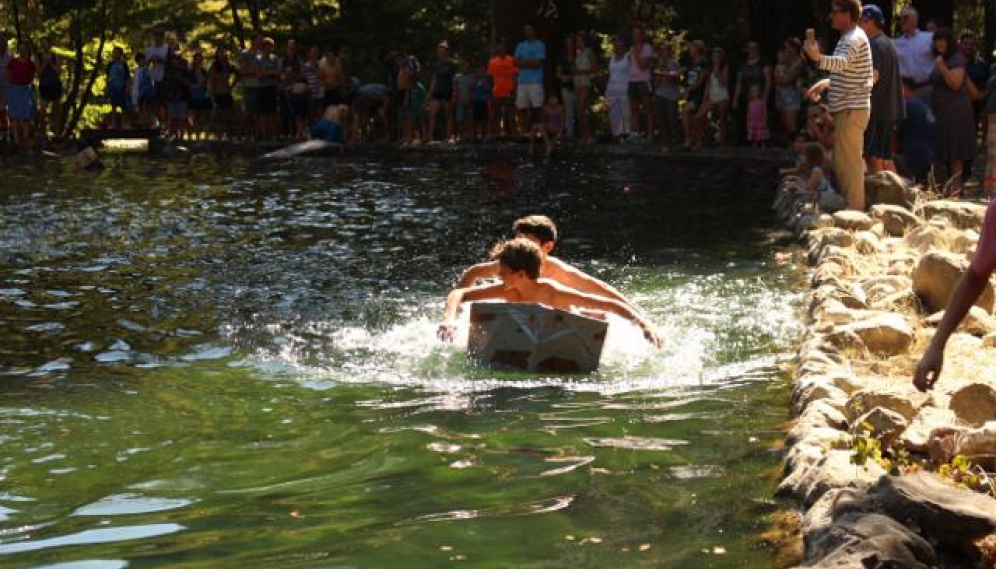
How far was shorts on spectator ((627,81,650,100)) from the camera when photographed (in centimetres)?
2636

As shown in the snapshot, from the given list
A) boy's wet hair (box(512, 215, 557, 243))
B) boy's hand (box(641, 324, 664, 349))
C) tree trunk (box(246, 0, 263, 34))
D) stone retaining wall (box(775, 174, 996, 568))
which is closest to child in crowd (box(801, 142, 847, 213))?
stone retaining wall (box(775, 174, 996, 568))

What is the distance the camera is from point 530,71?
89.9 feet

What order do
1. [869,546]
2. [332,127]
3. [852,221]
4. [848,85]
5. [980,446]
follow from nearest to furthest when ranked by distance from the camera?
[869,546] < [980,446] < [852,221] < [848,85] < [332,127]

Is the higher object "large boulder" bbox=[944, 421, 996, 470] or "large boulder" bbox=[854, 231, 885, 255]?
"large boulder" bbox=[944, 421, 996, 470]

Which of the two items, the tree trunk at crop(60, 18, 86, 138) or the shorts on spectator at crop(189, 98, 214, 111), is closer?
the shorts on spectator at crop(189, 98, 214, 111)

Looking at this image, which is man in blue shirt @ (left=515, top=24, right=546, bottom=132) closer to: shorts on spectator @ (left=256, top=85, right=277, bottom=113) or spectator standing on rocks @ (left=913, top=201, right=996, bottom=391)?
shorts on spectator @ (left=256, top=85, right=277, bottom=113)

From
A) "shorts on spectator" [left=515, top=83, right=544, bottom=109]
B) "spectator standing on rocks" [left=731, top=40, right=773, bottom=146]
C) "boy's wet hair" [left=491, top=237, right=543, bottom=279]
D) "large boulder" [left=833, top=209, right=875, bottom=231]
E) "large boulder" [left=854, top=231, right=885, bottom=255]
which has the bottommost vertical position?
"large boulder" [left=854, top=231, right=885, bottom=255]

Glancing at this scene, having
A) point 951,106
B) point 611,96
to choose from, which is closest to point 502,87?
point 611,96

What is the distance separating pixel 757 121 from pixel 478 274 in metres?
13.6

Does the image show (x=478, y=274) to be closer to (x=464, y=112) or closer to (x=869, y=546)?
(x=869, y=546)

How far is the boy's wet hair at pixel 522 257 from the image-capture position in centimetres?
1124

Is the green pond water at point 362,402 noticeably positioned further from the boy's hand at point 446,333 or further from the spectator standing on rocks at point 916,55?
the spectator standing on rocks at point 916,55

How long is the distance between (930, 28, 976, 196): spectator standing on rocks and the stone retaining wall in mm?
3479

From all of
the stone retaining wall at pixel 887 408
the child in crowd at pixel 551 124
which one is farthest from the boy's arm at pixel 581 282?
the child in crowd at pixel 551 124
